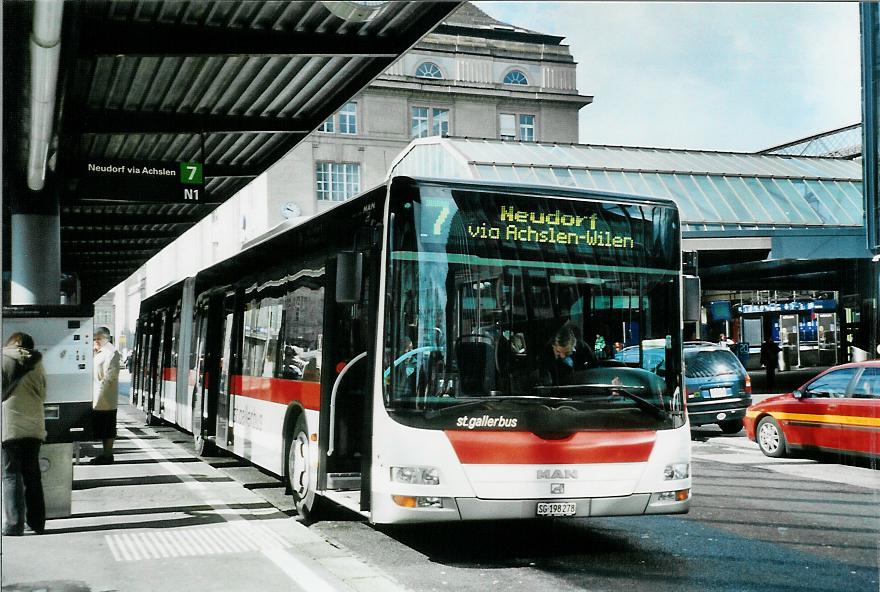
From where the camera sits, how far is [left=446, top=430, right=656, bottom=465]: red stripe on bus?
22.9ft

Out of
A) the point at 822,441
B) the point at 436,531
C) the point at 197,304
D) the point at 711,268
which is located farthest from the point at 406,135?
the point at 436,531

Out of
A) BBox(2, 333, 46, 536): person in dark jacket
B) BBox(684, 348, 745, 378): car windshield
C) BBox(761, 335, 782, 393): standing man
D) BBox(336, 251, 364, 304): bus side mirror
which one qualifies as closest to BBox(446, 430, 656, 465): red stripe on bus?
BBox(336, 251, 364, 304): bus side mirror

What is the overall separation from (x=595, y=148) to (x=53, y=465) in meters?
29.8

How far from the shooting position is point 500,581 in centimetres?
680

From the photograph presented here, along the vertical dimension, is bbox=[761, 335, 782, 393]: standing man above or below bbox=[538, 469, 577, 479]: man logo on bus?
above

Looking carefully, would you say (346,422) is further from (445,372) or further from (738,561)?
(738,561)

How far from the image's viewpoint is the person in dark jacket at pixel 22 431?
7918 mm

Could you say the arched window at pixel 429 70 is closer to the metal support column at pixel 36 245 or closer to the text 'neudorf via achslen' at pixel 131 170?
the metal support column at pixel 36 245

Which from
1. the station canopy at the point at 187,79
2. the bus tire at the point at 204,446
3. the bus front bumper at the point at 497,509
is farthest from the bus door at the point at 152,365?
the bus front bumper at the point at 497,509

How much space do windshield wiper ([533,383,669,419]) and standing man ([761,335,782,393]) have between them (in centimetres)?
1107

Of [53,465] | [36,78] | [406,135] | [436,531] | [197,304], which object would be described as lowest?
[436,531]

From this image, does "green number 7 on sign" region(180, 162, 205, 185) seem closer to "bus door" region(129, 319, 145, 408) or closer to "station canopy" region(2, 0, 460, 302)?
"station canopy" region(2, 0, 460, 302)

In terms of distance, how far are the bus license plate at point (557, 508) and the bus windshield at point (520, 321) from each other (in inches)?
20.7

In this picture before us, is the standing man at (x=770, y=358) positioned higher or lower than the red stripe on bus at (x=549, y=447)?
higher
